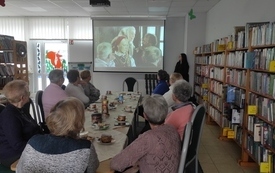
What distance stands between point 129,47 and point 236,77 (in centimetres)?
435

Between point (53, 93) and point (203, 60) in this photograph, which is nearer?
point (53, 93)

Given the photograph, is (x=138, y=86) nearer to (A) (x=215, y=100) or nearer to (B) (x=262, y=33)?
(A) (x=215, y=100)

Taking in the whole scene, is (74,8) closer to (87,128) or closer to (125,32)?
(125,32)

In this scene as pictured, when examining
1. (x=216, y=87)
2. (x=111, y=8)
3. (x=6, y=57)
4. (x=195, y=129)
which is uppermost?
(x=111, y=8)

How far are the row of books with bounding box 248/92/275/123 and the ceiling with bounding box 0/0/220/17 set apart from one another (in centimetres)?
337

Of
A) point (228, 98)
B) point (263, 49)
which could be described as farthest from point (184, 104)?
point (228, 98)

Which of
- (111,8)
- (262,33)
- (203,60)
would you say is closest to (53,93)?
(262,33)

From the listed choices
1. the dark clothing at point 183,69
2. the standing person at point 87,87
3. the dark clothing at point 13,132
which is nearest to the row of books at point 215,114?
the dark clothing at point 183,69

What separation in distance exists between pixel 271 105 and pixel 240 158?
1221 mm

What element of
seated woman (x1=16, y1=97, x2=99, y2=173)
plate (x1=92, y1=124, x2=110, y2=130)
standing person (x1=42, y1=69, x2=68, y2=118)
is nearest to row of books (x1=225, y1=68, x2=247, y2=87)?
plate (x1=92, y1=124, x2=110, y2=130)

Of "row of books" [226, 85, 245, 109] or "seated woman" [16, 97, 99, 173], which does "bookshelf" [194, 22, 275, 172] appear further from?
"seated woman" [16, 97, 99, 173]

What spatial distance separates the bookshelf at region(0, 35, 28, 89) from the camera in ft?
18.7

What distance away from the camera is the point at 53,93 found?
314 cm

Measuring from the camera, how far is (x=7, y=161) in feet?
6.61
